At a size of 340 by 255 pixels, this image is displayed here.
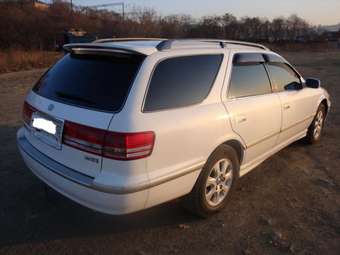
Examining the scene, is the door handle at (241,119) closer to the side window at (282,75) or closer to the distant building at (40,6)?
the side window at (282,75)

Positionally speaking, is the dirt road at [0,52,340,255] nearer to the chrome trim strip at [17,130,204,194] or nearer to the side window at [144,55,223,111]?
the chrome trim strip at [17,130,204,194]

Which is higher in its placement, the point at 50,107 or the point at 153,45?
the point at 153,45

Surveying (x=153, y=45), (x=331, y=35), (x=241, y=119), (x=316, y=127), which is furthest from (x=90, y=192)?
(x=331, y=35)

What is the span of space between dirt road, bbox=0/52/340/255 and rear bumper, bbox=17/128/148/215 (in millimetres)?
449

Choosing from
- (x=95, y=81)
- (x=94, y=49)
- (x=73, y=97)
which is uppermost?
(x=94, y=49)

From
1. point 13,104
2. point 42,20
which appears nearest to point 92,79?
point 13,104

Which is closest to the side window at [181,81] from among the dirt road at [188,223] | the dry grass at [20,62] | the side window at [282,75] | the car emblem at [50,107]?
the car emblem at [50,107]

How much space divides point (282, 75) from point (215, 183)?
1.97 m

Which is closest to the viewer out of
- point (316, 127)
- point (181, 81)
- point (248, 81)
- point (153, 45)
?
point (181, 81)

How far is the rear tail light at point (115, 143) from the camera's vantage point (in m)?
2.65

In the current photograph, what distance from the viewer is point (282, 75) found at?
4.71m

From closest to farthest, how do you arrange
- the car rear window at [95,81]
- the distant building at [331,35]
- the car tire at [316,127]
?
the car rear window at [95,81] → the car tire at [316,127] → the distant building at [331,35]

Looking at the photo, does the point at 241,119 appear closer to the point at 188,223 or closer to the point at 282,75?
the point at 188,223

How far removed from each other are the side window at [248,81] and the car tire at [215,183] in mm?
603
